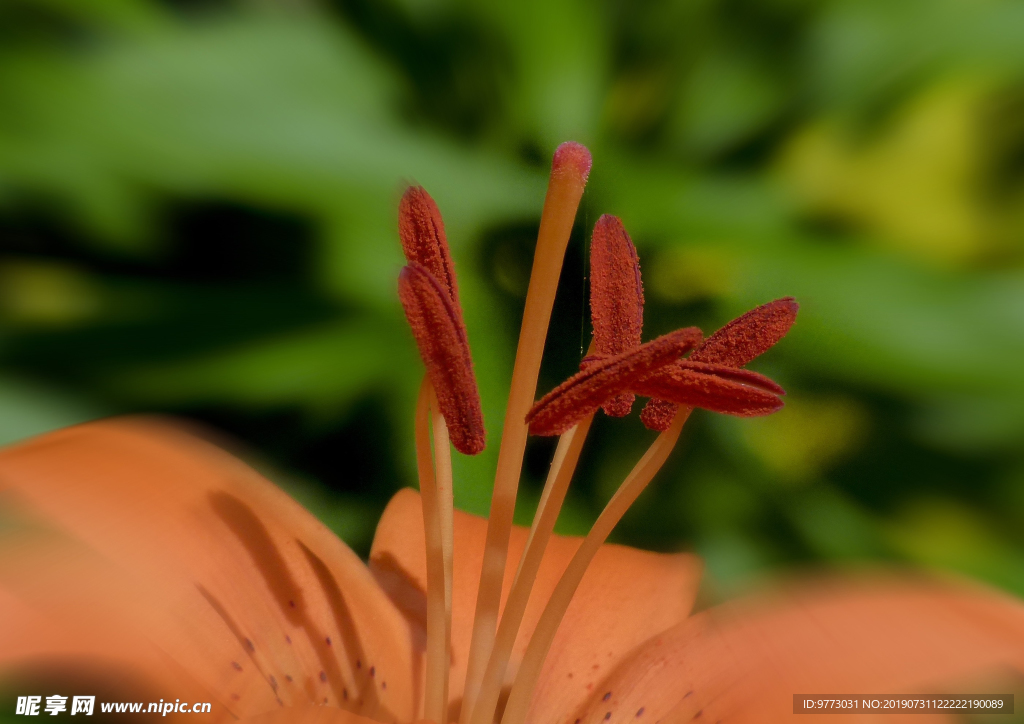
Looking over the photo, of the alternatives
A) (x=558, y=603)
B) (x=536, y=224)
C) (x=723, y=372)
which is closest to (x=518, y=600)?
(x=558, y=603)

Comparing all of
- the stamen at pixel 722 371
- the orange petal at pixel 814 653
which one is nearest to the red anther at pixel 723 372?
the stamen at pixel 722 371

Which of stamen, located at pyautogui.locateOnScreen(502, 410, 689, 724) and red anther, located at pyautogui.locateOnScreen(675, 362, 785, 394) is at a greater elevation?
red anther, located at pyautogui.locateOnScreen(675, 362, 785, 394)

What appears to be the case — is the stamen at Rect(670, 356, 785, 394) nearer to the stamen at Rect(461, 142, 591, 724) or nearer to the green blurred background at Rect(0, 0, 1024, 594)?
the stamen at Rect(461, 142, 591, 724)

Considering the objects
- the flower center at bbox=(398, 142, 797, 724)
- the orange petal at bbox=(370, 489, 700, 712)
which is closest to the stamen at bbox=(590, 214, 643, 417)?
the flower center at bbox=(398, 142, 797, 724)

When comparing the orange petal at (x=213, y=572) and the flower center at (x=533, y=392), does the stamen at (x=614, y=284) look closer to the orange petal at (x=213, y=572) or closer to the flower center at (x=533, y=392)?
the flower center at (x=533, y=392)

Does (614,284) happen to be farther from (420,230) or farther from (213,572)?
(213,572)

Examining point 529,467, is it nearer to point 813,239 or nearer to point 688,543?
point 688,543
